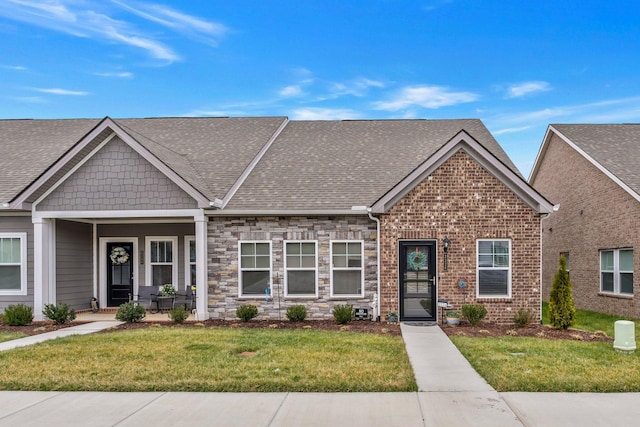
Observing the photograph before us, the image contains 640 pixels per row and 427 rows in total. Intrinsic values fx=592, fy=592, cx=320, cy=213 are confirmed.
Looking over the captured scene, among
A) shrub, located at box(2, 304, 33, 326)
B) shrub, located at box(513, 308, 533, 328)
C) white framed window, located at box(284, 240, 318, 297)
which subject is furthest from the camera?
white framed window, located at box(284, 240, 318, 297)

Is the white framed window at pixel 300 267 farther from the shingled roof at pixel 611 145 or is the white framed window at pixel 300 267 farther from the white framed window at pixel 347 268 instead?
the shingled roof at pixel 611 145

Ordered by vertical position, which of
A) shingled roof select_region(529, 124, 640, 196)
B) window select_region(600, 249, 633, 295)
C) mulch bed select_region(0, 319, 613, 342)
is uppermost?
shingled roof select_region(529, 124, 640, 196)

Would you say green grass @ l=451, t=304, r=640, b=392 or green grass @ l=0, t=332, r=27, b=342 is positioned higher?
green grass @ l=451, t=304, r=640, b=392

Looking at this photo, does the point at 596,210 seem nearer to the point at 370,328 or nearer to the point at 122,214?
the point at 370,328

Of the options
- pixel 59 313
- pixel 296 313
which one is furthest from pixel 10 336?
pixel 296 313

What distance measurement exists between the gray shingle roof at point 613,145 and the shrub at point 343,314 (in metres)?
9.16

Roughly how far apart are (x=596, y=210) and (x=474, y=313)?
25.7 ft

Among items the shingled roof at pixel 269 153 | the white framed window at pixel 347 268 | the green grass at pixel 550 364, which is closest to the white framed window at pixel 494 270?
the shingled roof at pixel 269 153

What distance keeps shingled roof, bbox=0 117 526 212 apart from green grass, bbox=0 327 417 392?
468cm

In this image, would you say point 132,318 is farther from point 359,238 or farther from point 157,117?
point 157,117

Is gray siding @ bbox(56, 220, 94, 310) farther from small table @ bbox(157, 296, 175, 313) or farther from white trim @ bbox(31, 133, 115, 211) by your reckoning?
small table @ bbox(157, 296, 175, 313)

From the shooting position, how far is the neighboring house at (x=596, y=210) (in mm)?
18031

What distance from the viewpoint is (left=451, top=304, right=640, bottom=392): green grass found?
833 centimetres

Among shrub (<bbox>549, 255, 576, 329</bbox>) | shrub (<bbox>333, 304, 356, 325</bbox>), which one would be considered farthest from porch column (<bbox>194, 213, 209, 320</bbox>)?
shrub (<bbox>549, 255, 576, 329</bbox>)
